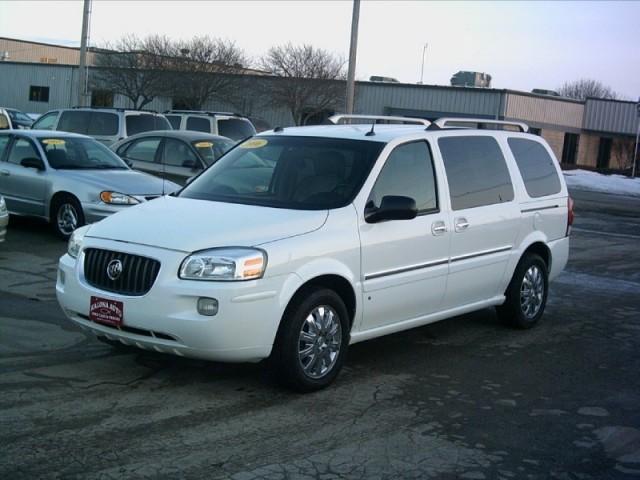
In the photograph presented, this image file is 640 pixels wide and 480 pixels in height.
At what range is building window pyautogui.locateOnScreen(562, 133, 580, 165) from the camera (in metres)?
50.6

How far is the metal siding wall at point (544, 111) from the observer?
145 feet

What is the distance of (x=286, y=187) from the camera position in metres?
6.82

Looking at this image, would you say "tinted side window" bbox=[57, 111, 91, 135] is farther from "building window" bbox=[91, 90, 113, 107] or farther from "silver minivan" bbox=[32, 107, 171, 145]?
"building window" bbox=[91, 90, 113, 107]

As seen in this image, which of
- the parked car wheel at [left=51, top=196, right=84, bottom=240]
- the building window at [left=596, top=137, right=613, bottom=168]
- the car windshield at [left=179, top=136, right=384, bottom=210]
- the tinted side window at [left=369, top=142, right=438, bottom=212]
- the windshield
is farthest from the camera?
the building window at [left=596, top=137, right=613, bottom=168]

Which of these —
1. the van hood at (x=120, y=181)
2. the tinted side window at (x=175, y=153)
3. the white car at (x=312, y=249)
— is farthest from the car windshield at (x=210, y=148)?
the white car at (x=312, y=249)

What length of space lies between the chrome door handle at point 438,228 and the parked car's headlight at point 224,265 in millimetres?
1828

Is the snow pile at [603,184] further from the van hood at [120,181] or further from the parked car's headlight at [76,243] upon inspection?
the parked car's headlight at [76,243]

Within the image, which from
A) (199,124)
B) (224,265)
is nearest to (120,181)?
(224,265)

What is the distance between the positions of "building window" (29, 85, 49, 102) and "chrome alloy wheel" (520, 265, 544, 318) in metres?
50.7

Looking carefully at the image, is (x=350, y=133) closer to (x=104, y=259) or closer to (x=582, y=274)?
(x=104, y=259)

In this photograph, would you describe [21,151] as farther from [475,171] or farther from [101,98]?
[101,98]

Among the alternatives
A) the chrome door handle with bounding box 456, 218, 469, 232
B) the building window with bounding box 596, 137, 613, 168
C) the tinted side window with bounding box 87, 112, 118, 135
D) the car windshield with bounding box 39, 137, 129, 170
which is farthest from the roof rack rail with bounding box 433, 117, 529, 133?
the building window with bounding box 596, 137, 613, 168

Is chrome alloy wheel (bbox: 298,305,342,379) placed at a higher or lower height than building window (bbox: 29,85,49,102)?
lower

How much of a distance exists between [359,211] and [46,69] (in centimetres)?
5188
